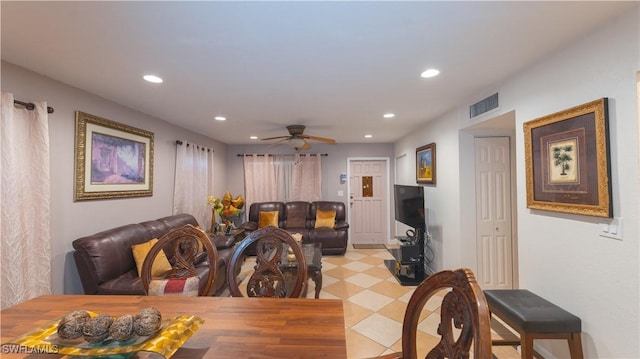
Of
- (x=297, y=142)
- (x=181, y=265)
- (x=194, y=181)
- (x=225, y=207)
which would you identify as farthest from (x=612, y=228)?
(x=225, y=207)

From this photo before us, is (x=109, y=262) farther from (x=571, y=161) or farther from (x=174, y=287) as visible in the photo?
(x=571, y=161)

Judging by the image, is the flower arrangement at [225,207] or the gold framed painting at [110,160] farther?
the flower arrangement at [225,207]

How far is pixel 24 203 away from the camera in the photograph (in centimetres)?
191

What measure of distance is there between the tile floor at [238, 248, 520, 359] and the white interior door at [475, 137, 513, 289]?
67 centimetres

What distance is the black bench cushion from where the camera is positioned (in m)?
1.57

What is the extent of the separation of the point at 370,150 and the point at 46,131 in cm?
520

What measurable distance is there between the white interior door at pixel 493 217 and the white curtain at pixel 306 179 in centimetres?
340

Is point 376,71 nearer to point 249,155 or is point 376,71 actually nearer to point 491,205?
point 491,205

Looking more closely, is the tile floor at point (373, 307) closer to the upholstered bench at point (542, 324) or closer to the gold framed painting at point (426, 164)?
the upholstered bench at point (542, 324)

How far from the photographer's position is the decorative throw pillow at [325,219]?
17.0ft

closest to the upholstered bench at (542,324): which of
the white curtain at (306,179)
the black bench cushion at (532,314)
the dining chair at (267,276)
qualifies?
the black bench cushion at (532,314)

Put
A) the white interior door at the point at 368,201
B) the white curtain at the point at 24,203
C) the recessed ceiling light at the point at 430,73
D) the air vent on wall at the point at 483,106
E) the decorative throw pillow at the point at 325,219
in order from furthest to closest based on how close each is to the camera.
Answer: the white interior door at the point at 368,201 → the decorative throw pillow at the point at 325,219 → the air vent on wall at the point at 483,106 → the recessed ceiling light at the point at 430,73 → the white curtain at the point at 24,203

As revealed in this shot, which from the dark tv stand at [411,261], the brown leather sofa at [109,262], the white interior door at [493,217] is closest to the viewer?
the brown leather sofa at [109,262]

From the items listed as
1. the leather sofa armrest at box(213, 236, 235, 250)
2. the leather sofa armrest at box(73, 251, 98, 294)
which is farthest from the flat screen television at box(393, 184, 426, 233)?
the leather sofa armrest at box(73, 251, 98, 294)
